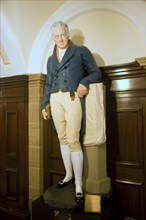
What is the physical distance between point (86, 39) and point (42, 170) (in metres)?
1.48

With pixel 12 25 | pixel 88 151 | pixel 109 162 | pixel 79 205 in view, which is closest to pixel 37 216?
pixel 79 205

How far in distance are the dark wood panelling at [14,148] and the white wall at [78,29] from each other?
26 centimetres

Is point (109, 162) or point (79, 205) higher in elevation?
point (109, 162)

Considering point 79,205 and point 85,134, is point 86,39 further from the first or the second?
point 79,205

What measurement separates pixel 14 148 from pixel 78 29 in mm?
1505

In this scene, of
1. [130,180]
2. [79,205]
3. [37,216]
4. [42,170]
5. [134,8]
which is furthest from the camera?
[42,170]

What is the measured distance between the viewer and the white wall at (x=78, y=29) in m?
1.95

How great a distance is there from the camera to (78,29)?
221 cm

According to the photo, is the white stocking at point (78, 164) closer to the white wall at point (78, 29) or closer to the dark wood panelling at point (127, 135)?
the dark wood panelling at point (127, 135)

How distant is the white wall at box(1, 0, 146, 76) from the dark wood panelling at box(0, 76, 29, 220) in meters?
0.26

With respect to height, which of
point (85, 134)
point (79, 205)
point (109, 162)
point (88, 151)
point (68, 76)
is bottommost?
point (79, 205)

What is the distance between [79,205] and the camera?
5.28 feet

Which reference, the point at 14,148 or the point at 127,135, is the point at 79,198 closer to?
the point at 127,135

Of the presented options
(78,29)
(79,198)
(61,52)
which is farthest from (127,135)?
(78,29)
